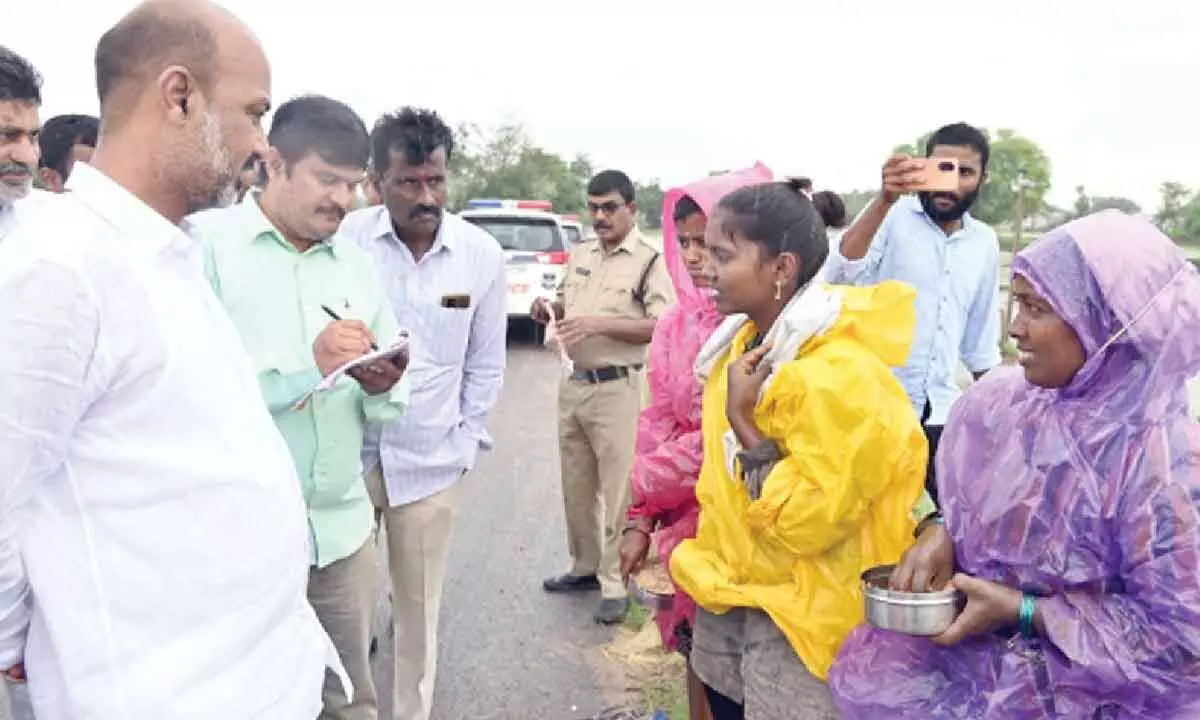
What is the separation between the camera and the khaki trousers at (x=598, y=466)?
4.75m

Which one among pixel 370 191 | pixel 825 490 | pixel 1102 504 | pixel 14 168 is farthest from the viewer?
pixel 370 191

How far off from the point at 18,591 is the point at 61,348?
1.26 ft

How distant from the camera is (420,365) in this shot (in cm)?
341

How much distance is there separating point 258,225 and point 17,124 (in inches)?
58.1

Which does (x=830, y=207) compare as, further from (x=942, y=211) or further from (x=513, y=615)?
(x=513, y=615)

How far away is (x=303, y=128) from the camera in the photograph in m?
2.69

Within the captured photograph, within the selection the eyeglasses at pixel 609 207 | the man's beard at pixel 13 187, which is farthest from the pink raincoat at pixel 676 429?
the man's beard at pixel 13 187

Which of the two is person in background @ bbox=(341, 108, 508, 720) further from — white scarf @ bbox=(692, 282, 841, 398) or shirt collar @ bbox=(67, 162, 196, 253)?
shirt collar @ bbox=(67, 162, 196, 253)

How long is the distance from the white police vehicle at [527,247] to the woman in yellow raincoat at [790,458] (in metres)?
9.38

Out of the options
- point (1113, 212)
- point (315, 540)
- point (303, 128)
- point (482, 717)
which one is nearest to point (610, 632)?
point (482, 717)

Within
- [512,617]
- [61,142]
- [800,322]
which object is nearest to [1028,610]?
[800,322]

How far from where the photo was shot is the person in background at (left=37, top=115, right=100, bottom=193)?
459 cm

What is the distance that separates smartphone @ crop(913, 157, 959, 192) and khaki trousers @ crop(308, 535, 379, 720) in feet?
6.99

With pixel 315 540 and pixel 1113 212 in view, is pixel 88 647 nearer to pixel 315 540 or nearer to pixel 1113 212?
pixel 315 540
